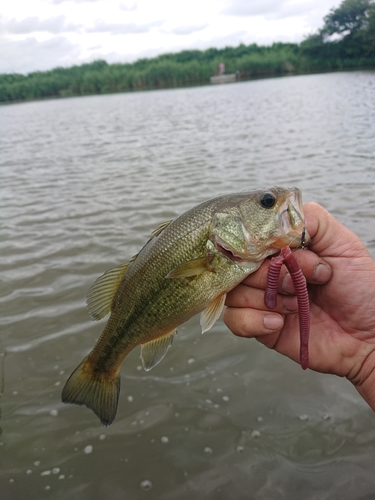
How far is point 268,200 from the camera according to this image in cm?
219

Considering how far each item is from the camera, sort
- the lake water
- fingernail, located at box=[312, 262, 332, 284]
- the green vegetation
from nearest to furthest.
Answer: fingernail, located at box=[312, 262, 332, 284] → the lake water → the green vegetation

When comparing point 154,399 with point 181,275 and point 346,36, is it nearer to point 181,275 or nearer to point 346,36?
point 181,275

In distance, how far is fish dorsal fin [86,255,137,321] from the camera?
2.54 m

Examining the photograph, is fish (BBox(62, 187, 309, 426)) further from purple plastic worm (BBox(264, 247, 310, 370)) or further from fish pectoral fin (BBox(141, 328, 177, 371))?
purple plastic worm (BBox(264, 247, 310, 370))

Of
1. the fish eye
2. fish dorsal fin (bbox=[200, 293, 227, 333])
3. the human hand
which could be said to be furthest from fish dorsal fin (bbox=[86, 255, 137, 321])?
the fish eye

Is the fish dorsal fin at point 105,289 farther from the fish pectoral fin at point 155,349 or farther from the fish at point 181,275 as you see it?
the fish pectoral fin at point 155,349

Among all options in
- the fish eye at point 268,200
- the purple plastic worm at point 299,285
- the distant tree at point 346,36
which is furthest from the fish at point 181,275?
the distant tree at point 346,36

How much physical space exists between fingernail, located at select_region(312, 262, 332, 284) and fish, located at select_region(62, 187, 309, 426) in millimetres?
253

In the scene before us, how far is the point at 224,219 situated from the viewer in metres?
2.29

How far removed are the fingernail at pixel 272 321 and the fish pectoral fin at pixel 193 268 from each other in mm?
494

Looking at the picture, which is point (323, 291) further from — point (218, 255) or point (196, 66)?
point (196, 66)

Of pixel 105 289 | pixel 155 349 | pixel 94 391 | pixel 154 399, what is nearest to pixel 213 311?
pixel 155 349

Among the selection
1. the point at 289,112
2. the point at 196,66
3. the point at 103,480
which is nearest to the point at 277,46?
the point at 196,66

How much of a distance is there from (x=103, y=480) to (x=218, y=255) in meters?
1.96
